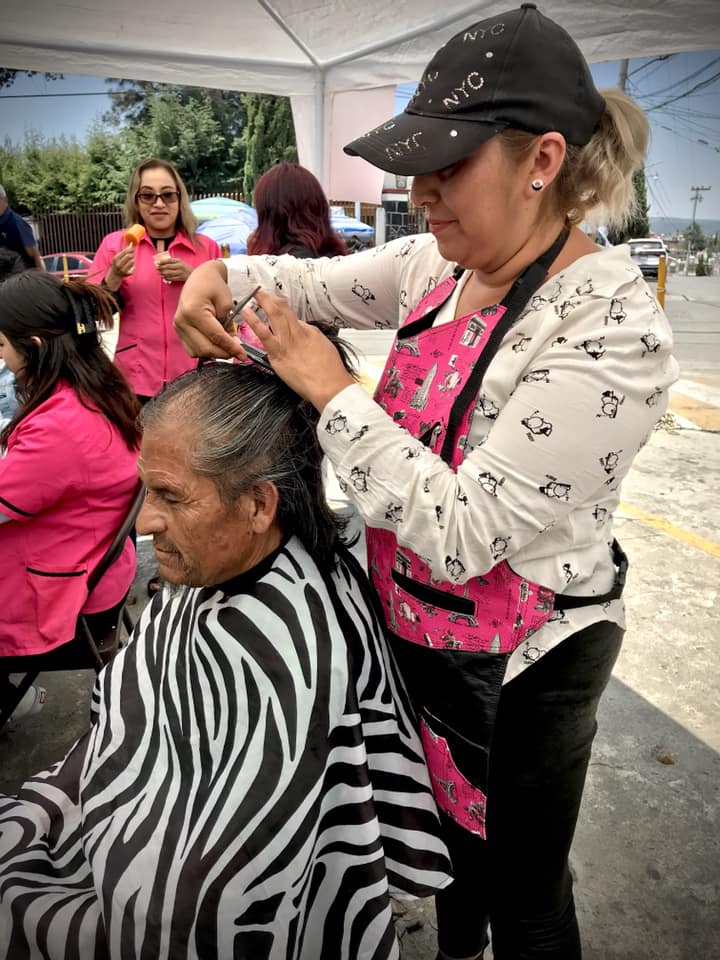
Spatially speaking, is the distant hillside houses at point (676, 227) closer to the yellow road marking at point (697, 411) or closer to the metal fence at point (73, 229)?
the metal fence at point (73, 229)

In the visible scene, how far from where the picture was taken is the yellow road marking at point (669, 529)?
393 cm

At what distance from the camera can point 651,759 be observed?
2.44 metres

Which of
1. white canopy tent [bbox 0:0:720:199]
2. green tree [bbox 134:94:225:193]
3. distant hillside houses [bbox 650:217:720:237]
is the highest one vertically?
green tree [bbox 134:94:225:193]

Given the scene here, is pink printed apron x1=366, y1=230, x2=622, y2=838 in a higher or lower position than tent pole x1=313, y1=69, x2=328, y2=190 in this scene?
lower

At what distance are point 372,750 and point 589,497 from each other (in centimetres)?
63

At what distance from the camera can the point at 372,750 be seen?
1311 millimetres

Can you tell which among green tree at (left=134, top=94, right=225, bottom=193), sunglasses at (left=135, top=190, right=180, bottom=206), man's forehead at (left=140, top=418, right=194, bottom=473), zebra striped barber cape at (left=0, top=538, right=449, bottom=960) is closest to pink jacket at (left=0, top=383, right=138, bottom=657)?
zebra striped barber cape at (left=0, top=538, right=449, bottom=960)

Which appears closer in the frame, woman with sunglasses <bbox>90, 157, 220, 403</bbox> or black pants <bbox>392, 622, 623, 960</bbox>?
black pants <bbox>392, 622, 623, 960</bbox>

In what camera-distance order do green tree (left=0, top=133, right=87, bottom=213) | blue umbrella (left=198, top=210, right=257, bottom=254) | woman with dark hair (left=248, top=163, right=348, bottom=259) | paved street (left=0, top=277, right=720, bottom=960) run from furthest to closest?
1. green tree (left=0, top=133, right=87, bottom=213)
2. blue umbrella (left=198, top=210, right=257, bottom=254)
3. woman with dark hair (left=248, top=163, right=348, bottom=259)
4. paved street (left=0, top=277, right=720, bottom=960)

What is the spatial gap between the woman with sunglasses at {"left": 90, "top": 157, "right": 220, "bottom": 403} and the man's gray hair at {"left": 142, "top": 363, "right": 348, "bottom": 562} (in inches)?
94.6

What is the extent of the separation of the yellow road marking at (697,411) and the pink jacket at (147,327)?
4748mm

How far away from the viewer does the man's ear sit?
1290 mm

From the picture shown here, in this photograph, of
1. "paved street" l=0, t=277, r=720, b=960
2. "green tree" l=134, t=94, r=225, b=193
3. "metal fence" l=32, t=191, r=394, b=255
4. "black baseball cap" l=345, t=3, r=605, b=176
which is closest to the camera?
"black baseball cap" l=345, t=3, r=605, b=176

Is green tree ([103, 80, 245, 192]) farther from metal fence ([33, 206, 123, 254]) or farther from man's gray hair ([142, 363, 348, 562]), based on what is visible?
man's gray hair ([142, 363, 348, 562])
